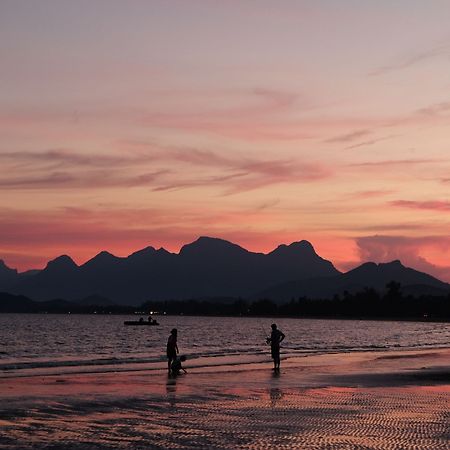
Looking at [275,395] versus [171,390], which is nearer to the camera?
[275,395]

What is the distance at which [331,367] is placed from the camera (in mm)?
49719

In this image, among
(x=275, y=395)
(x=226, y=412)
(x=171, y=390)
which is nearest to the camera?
(x=226, y=412)

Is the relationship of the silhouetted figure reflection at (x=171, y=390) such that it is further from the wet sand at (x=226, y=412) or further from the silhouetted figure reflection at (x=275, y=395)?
the silhouetted figure reflection at (x=275, y=395)

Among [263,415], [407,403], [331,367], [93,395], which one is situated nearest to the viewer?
[263,415]

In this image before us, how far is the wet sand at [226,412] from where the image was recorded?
1980 centimetres

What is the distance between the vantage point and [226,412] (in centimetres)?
2525

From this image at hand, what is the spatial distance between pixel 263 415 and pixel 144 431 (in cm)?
468

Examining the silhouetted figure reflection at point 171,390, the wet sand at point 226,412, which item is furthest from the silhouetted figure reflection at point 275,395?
the silhouetted figure reflection at point 171,390

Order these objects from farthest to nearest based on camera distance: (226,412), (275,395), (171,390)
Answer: (171,390), (275,395), (226,412)

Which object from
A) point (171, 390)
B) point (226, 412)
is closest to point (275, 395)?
point (171, 390)

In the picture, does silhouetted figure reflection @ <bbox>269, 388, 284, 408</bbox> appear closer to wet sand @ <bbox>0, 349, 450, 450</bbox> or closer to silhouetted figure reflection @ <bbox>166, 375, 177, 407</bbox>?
wet sand @ <bbox>0, 349, 450, 450</bbox>

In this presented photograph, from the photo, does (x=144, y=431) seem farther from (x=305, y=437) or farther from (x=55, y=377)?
(x=55, y=377)

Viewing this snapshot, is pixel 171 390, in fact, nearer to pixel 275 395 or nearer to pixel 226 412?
pixel 275 395

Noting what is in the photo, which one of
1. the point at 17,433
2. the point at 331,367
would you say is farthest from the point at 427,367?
the point at 17,433
